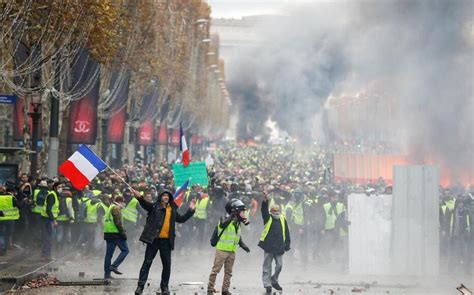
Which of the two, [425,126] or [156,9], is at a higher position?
[156,9]

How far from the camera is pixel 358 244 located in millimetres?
25594

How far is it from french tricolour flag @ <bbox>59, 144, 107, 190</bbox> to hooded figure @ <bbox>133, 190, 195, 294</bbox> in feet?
3.46

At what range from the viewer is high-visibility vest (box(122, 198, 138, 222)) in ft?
92.3

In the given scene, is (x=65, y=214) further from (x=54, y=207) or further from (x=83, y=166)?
(x=83, y=166)

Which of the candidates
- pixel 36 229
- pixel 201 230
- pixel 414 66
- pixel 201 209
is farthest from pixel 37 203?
pixel 414 66

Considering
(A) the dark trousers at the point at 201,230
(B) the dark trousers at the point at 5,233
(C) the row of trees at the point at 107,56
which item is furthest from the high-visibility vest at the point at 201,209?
(B) the dark trousers at the point at 5,233

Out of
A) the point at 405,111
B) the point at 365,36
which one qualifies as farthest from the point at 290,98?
the point at 405,111

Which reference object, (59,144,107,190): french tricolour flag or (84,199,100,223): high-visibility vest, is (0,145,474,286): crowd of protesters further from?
(59,144,107,190): french tricolour flag

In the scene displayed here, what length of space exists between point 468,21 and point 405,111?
6.02 meters

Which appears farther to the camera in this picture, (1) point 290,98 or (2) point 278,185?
(1) point 290,98

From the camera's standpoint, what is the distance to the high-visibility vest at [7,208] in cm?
2369

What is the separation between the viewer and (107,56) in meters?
34.3

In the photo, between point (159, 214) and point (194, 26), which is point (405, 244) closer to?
point (159, 214)

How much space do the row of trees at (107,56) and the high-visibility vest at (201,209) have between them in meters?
3.88
